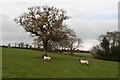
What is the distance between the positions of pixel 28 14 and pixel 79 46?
68.7m

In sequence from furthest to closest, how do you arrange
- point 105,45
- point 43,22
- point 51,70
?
1. point 105,45
2. point 43,22
3. point 51,70

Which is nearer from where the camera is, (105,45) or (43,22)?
(43,22)

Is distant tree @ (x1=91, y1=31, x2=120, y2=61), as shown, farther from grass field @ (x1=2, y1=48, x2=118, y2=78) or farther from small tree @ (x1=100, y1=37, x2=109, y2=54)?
grass field @ (x1=2, y1=48, x2=118, y2=78)

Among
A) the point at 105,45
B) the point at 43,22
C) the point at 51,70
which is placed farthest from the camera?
the point at 105,45

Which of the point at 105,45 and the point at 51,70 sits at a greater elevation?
the point at 105,45

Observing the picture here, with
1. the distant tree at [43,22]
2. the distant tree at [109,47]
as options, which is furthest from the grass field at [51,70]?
the distant tree at [109,47]

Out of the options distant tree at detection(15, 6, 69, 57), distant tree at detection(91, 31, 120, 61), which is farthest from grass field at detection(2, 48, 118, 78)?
distant tree at detection(91, 31, 120, 61)

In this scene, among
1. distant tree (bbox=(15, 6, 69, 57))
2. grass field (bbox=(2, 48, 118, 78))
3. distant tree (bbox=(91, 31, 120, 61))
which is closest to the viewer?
grass field (bbox=(2, 48, 118, 78))

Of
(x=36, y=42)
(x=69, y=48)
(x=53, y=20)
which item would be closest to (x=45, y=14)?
(x=53, y=20)

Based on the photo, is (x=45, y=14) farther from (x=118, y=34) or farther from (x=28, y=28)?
(x=118, y=34)

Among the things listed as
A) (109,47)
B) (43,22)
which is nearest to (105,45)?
(109,47)

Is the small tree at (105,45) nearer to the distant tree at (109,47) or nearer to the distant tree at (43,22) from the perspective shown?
the distant tree at (109,47)

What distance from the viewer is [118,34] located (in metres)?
99.1

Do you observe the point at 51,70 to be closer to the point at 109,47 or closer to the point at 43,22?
the point at 43,22
